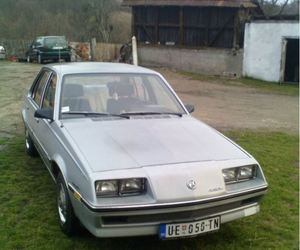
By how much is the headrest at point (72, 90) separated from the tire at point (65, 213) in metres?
1.08

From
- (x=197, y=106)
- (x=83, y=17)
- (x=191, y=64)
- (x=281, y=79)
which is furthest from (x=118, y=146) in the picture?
(x=83, y=17)

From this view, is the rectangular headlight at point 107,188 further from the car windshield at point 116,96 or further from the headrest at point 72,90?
the headrest at point 72,90

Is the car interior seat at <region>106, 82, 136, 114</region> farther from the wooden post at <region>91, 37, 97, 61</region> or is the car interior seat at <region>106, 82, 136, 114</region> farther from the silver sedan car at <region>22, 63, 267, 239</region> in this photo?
the wooden post at <region>91, 37, 97, 61</region>

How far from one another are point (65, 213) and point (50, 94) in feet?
6.04

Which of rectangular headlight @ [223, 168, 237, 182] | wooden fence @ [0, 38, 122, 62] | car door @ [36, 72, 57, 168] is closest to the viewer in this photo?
rectangular headlight @ [223, 168, 237, 182]

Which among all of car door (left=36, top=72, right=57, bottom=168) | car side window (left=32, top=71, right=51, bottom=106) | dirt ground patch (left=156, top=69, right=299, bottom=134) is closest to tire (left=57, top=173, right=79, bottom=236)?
car door (left=36, top=72, right=57, bottom=168)

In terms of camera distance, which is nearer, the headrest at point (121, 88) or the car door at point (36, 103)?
the headrest at point (121, 88)

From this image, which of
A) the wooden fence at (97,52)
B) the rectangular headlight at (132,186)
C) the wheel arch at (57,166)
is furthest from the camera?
the wooden fence at (97,52)

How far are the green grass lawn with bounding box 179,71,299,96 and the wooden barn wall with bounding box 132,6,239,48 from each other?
7.41ft

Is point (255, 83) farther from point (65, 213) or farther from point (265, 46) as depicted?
point (65, 213)

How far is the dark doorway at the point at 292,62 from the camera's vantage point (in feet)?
65.3

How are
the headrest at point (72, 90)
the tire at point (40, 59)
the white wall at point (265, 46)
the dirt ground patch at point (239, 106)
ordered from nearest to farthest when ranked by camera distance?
the headrest at point (72, 90) → the dirt ground patch at point (239, 106) → the white wall at point (265, 46) → the tire at point (40, 59)

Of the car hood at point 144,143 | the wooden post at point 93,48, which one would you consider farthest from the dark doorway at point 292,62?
the car hood at point 144,143

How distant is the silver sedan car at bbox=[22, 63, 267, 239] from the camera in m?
3.54
